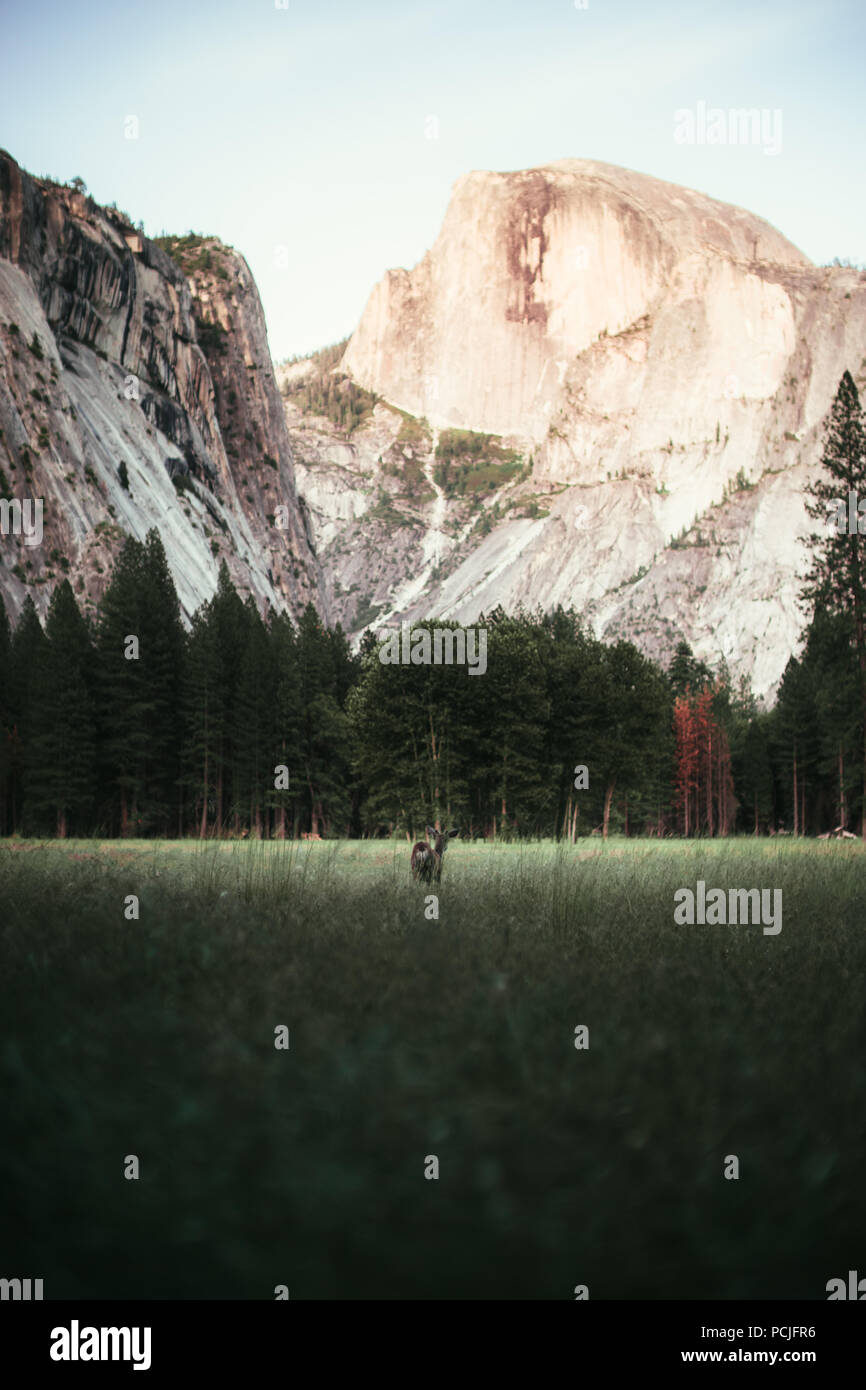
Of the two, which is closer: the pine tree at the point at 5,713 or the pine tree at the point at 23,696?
the pine tree at the point at 23,696

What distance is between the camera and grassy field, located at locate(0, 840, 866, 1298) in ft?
11.3

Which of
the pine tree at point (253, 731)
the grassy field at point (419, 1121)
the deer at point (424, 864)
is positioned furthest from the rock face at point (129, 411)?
the grassy field at point (419, 1121)

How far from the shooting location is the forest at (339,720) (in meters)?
53.3

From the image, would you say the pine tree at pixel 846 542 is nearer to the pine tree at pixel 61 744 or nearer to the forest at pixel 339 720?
the forest at pixel 339 720

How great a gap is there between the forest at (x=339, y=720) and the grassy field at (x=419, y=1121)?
42857 mm

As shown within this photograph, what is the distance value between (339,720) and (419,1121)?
5950 cm

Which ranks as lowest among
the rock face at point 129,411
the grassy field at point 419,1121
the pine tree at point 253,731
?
the grassy field at point 419,1121

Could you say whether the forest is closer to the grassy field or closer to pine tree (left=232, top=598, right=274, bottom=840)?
pine tree (left=232, top=598, right=274, bottom=840)

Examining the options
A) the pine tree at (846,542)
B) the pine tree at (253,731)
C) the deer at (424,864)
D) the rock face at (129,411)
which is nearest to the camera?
the deer at (424,864)

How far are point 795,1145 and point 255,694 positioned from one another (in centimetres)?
6435

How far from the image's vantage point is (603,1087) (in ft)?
14.5

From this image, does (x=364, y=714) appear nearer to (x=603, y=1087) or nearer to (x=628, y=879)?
(x=628, y=879)

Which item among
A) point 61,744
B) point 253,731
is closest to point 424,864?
point 61,744

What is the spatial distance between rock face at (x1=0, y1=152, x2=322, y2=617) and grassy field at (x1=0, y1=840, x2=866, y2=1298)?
74.2m
